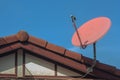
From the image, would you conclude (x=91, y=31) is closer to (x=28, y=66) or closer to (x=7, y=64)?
(x=28, y=66)

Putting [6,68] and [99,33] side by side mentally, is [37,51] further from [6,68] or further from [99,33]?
[99,33]

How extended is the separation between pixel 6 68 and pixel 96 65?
8.70ft

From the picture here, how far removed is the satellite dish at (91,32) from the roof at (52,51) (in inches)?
13.9

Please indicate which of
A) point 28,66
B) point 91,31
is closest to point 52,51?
point 28,66

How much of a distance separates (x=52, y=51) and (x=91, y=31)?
131 centimetres

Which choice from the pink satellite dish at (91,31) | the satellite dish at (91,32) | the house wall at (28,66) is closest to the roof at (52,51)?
the house wall at (28,66)

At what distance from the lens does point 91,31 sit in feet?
46.4

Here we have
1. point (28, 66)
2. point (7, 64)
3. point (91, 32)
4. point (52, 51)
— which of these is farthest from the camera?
point (52, 51)

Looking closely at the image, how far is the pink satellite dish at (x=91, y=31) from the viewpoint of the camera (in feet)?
44.1

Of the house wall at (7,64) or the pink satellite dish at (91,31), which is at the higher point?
the pink satellite dish at (91,31)

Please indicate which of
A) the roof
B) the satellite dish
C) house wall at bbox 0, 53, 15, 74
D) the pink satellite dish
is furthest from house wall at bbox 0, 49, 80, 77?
the pink satellite dish

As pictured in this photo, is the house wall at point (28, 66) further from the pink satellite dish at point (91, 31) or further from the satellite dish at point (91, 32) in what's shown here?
the pink satellite dish at point (91, 31)

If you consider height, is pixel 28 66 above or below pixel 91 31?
A: below

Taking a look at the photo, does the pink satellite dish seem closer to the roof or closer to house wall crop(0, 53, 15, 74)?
the roof
